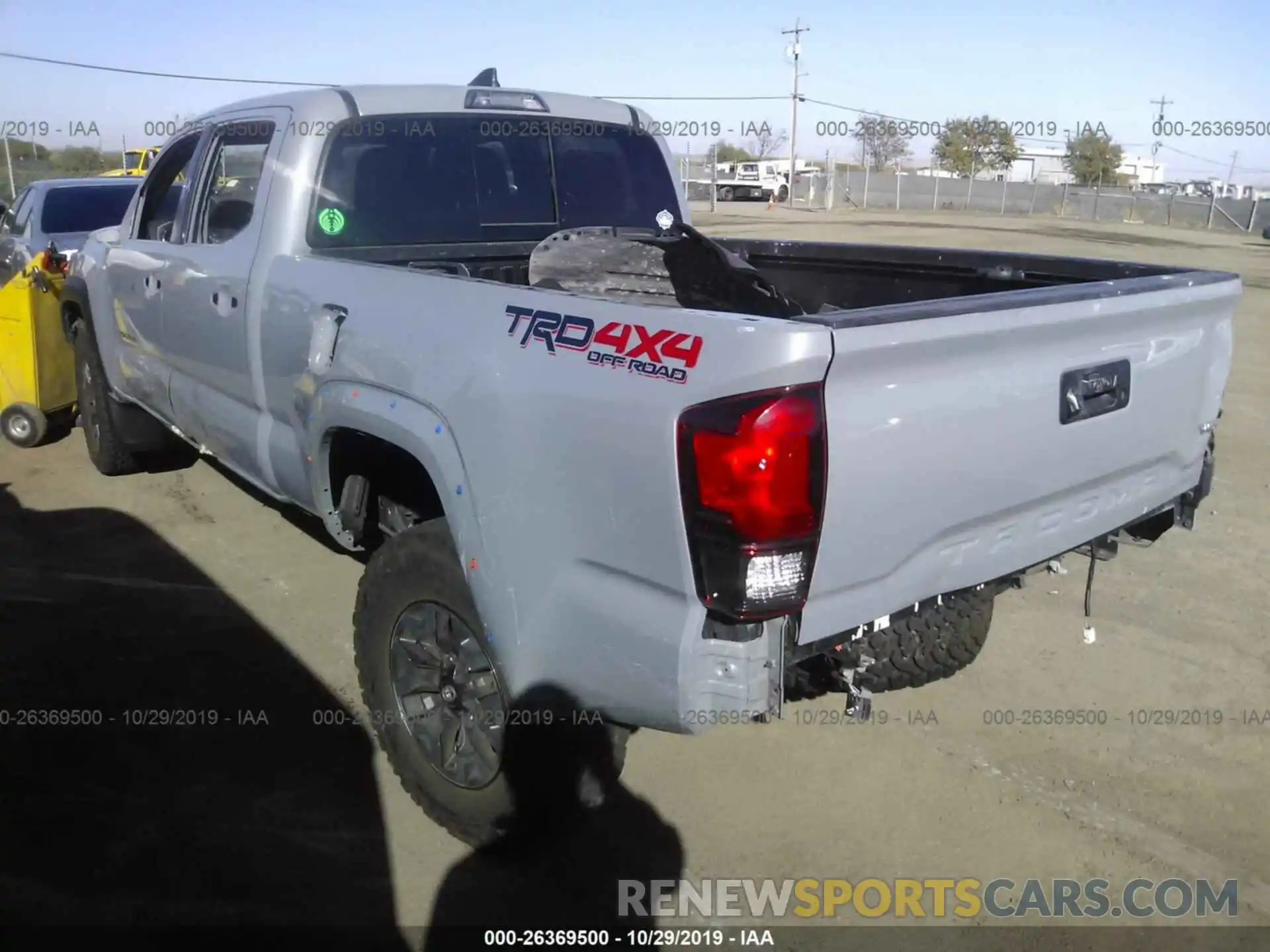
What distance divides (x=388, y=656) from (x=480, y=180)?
2.04 m

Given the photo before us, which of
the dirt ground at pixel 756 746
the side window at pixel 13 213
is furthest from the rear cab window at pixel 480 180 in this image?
the side window at pixel 13 213

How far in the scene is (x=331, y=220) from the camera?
3.88 metres

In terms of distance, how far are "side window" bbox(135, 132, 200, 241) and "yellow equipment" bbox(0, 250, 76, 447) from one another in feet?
5.91

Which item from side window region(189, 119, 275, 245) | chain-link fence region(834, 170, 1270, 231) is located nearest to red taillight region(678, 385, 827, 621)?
side window region(189, 119, 275, 245)

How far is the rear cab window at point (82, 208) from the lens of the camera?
10164 mm

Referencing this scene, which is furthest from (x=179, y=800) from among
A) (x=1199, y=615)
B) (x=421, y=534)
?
(x=1199, y=615)

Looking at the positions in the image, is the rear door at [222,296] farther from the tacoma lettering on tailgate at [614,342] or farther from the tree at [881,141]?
the tree at [881,141]

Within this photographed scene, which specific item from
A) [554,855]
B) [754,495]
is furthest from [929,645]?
[754,495]

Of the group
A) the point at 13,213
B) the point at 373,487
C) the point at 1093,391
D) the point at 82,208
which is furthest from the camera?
the point at 13,213

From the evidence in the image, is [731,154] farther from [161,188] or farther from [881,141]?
[161,188]

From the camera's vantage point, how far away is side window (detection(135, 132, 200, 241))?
510 cm

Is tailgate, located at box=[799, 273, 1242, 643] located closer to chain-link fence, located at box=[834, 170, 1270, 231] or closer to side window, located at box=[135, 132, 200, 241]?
side window, located at box=[135, 132, 200, 241]

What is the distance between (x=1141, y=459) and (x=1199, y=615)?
2.00 meters

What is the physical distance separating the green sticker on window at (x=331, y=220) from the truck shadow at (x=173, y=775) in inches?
66.3
